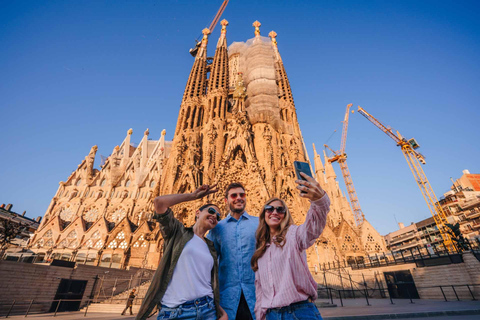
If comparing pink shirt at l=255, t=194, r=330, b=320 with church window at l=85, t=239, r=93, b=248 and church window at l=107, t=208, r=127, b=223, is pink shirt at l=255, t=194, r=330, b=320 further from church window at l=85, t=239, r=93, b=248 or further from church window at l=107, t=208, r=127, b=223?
church window at l=107, t=208, r=127, b=223

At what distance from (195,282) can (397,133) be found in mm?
57426

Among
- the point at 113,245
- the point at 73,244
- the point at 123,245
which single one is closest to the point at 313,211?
the point at 123,245

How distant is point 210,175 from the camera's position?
20359 mm

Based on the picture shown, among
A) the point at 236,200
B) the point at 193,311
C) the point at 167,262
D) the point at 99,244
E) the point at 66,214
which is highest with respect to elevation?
the point at 66,214

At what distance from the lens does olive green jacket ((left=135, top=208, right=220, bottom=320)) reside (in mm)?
1712

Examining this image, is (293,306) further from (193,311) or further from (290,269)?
(193,311)

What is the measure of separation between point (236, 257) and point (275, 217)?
640 mm

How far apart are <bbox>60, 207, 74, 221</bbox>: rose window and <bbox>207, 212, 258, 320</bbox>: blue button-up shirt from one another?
1502 inches

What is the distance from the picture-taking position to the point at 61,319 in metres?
7.58

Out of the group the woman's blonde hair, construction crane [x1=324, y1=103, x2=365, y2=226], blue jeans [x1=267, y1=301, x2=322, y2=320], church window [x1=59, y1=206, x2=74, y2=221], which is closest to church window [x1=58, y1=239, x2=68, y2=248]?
church window [x1=59, y1=206, x2=74, y2=221]

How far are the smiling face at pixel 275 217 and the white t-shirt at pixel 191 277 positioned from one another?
23.8 inches

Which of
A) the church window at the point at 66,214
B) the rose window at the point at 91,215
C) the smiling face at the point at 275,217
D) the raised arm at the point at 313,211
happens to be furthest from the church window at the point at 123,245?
the raised arm at the point at 313,211

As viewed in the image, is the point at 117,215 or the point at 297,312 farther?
the point at 117,215

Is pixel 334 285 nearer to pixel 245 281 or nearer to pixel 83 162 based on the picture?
pixel 245 281
